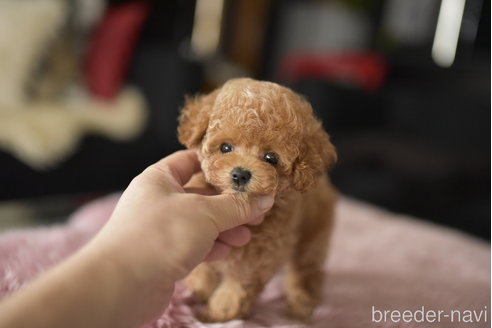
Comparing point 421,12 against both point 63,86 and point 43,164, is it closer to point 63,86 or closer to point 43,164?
point 63,86

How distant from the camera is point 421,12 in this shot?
296 centimetres

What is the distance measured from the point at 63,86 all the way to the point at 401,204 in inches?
82.2

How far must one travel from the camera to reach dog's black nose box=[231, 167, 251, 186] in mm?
863

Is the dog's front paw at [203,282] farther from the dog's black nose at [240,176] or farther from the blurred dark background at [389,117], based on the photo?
the blurred dark background at [389,117]

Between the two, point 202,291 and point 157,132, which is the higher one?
point 157,132

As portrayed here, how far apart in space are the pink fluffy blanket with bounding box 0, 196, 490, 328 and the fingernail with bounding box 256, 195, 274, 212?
289 millimetres

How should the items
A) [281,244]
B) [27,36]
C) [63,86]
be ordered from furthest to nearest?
1. [63,86]
2. [27,36]
3. [281,244]

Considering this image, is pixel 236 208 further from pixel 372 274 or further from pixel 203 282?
pixel 372 274

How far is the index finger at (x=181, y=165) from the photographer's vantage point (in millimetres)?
951

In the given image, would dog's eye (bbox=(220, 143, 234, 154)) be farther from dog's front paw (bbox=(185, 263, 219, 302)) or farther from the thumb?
dog's front paw (bbox=(185, 263, 219, 302))

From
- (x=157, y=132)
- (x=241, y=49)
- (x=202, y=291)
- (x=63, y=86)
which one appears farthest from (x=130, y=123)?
(x=241, y=49)

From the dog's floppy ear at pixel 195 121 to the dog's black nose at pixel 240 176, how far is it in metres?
0.15

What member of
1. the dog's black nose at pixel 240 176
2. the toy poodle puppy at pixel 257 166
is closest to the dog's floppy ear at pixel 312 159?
the toy poodle puppy at pixel 257 166

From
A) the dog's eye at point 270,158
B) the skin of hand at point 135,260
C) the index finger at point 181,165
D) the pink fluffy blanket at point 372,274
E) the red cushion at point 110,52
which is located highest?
the red cushion at point 110,52
